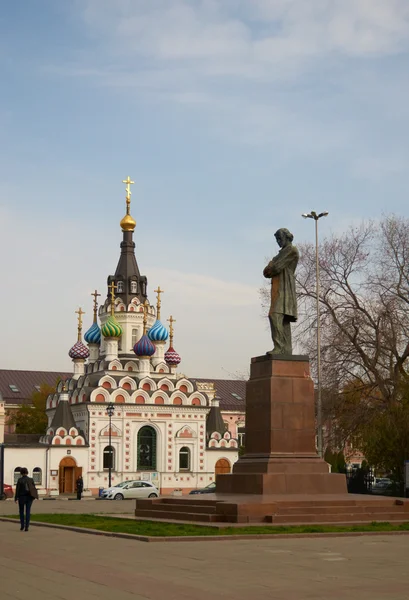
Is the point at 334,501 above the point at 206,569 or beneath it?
above

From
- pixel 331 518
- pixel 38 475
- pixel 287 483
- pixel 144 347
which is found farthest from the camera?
pixel 144 347

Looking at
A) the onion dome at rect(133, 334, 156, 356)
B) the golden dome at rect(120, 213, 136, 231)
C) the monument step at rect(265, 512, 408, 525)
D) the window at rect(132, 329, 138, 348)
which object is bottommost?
the monument step at rect(265, 512, 408, 525)

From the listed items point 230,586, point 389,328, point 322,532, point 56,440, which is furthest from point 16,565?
point 56,440

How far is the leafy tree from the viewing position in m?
78.1

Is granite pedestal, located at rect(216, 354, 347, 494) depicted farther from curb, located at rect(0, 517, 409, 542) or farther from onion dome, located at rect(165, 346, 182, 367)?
onion dome, located at rect(165, 346, 182, 367)

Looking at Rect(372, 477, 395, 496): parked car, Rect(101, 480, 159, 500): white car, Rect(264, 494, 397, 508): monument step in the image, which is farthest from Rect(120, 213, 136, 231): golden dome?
Rect(264, 494, 397, 508): monument step

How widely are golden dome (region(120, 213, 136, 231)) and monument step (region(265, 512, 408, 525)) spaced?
53.7 meters

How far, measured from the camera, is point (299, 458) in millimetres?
24000

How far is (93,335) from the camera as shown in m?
72.9

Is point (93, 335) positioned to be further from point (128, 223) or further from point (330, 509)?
point (330, 509)

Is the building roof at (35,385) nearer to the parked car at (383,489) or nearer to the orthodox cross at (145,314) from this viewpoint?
the orthodox cross at (145,314)

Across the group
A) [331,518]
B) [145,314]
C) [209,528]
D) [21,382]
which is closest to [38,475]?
[145,314]

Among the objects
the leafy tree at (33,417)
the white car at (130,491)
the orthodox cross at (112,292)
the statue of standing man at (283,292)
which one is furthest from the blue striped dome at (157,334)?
the statue of standing man at (283,292)

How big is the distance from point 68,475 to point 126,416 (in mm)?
5726
